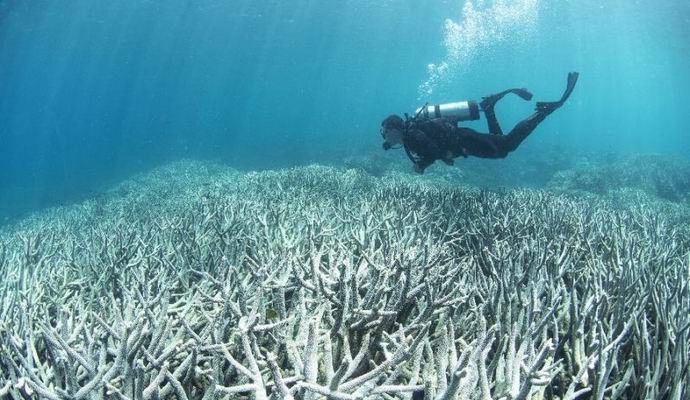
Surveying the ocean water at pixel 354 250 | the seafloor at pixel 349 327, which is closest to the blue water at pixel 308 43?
the ocean water at pixel 354 250

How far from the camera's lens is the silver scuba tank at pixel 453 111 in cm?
764

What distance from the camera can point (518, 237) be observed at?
4254mm

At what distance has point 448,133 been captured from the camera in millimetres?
7488

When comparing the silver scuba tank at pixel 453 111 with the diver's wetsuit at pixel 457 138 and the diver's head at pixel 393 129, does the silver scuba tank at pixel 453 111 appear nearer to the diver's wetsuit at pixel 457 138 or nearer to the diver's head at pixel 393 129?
the diver's wetsuit at pixel 457 138

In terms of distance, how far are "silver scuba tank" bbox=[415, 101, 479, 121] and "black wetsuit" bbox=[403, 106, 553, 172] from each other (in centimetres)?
18

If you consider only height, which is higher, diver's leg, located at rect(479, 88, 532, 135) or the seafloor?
diver's leg, located at rect(479, 88, 532, 135)

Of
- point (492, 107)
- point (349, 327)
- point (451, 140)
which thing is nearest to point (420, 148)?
point (451, 140)

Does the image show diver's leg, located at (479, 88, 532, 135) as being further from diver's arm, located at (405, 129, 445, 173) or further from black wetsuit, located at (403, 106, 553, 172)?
diver's arm, located at (405, 129, 445, 173)

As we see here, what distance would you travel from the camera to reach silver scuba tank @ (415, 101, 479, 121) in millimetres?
7645

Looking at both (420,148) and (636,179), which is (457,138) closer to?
(420,148)

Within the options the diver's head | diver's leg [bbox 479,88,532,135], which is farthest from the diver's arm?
diver's leg [bbox 479,88,532,135]

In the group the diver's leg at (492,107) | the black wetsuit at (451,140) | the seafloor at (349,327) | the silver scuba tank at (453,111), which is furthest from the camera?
the diver's leg at (492,107)

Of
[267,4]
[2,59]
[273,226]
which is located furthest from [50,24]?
[273,226]

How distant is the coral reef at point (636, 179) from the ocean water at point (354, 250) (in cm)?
13
